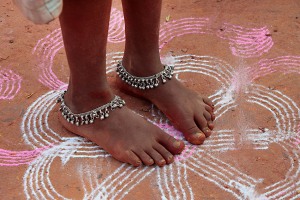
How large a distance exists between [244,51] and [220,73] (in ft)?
0.66

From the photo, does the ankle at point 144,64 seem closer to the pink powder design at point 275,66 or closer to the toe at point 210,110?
the toe at point 210,110

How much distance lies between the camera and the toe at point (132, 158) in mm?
1551

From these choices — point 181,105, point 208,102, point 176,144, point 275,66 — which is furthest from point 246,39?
point 176,144

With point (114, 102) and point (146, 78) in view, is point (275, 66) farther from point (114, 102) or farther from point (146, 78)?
point (114, 102)

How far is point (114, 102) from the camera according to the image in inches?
Result: 64.4

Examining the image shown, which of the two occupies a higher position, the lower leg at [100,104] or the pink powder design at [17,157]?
the lower leg at [100,104]

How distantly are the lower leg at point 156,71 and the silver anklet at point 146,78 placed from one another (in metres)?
0.02

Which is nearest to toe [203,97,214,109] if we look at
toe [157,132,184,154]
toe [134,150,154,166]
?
toe [157,132,184,154]

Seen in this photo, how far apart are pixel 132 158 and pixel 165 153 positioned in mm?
114

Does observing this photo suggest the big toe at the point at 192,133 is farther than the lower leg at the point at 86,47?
Yes

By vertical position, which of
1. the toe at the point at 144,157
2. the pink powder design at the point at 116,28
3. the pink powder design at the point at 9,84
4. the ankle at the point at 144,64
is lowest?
the toe at the point at 144,157

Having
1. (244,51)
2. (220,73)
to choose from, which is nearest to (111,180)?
(220,73)

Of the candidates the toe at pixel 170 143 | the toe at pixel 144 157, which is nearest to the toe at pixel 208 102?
the toe at pixel 170 143

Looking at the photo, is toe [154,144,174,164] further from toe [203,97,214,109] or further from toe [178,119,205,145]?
toe [203,97,214,109]
